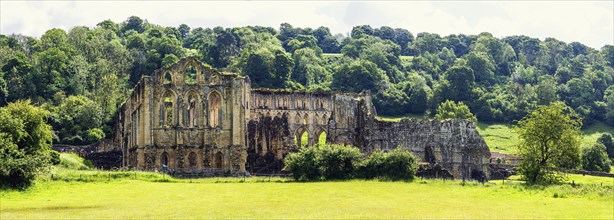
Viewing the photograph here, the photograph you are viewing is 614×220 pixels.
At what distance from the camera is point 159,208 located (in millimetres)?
47062

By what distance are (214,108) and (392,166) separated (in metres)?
32.9

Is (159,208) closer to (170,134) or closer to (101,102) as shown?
(170,134)

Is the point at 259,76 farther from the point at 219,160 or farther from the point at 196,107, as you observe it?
the point at 219,160

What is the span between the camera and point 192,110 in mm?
96875

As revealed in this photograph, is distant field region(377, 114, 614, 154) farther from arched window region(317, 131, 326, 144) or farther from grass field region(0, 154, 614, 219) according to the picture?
grass field region(0, 154, 614, 219)

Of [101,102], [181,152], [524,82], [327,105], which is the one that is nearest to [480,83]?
[524,82]

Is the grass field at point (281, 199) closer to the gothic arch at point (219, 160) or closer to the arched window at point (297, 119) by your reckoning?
the gothic arch at point (219, 160)

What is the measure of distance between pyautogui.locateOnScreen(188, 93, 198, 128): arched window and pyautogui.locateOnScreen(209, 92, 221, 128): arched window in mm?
1695

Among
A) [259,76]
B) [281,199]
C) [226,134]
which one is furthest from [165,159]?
[259,76]

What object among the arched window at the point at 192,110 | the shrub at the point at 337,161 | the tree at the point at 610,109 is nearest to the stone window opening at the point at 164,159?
the arched window at the point at 192,110

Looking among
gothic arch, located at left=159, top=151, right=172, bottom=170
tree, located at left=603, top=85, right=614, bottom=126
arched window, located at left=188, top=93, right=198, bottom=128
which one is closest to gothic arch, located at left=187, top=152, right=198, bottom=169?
gothic arch, located at left=159, top=151, right=172, bottom=170

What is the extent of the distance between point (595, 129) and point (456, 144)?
2727 inches

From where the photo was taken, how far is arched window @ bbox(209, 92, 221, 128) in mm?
88250

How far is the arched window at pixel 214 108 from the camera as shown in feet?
290
